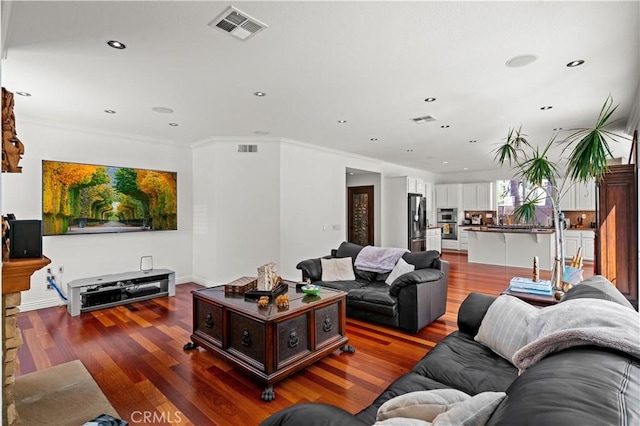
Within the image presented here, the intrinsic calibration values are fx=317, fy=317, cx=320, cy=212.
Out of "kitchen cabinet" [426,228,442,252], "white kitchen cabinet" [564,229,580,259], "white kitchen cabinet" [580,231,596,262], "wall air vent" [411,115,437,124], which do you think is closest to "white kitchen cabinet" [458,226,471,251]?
"kitchen cabinet" [426,228,442,252]

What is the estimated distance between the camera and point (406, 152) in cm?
694

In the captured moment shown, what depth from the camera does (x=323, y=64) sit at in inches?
109

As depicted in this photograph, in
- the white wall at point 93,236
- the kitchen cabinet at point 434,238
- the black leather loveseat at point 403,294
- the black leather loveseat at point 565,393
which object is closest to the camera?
the black leather loveseat at point 565,393

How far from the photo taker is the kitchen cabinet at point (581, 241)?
8.10 metres

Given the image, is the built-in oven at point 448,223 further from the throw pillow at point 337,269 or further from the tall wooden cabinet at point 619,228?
the throw pillow at point 337,269

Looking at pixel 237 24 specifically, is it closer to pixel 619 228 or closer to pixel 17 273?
pixel 17 273

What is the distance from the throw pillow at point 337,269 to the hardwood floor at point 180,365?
64 cm

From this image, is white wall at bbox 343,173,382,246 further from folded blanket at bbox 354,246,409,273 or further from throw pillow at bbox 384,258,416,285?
throw pillow at bbox 384,258,416,285

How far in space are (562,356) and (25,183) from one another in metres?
5.92

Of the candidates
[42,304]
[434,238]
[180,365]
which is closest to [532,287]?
[180,365]

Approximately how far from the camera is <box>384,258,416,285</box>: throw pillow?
4.04 meters

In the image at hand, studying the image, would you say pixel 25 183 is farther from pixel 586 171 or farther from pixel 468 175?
pixel 468 175

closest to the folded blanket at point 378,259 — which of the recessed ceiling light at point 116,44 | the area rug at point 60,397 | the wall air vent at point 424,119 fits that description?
the wall air vent at point 424,119

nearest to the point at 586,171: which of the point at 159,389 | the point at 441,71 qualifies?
the point at 441,71
